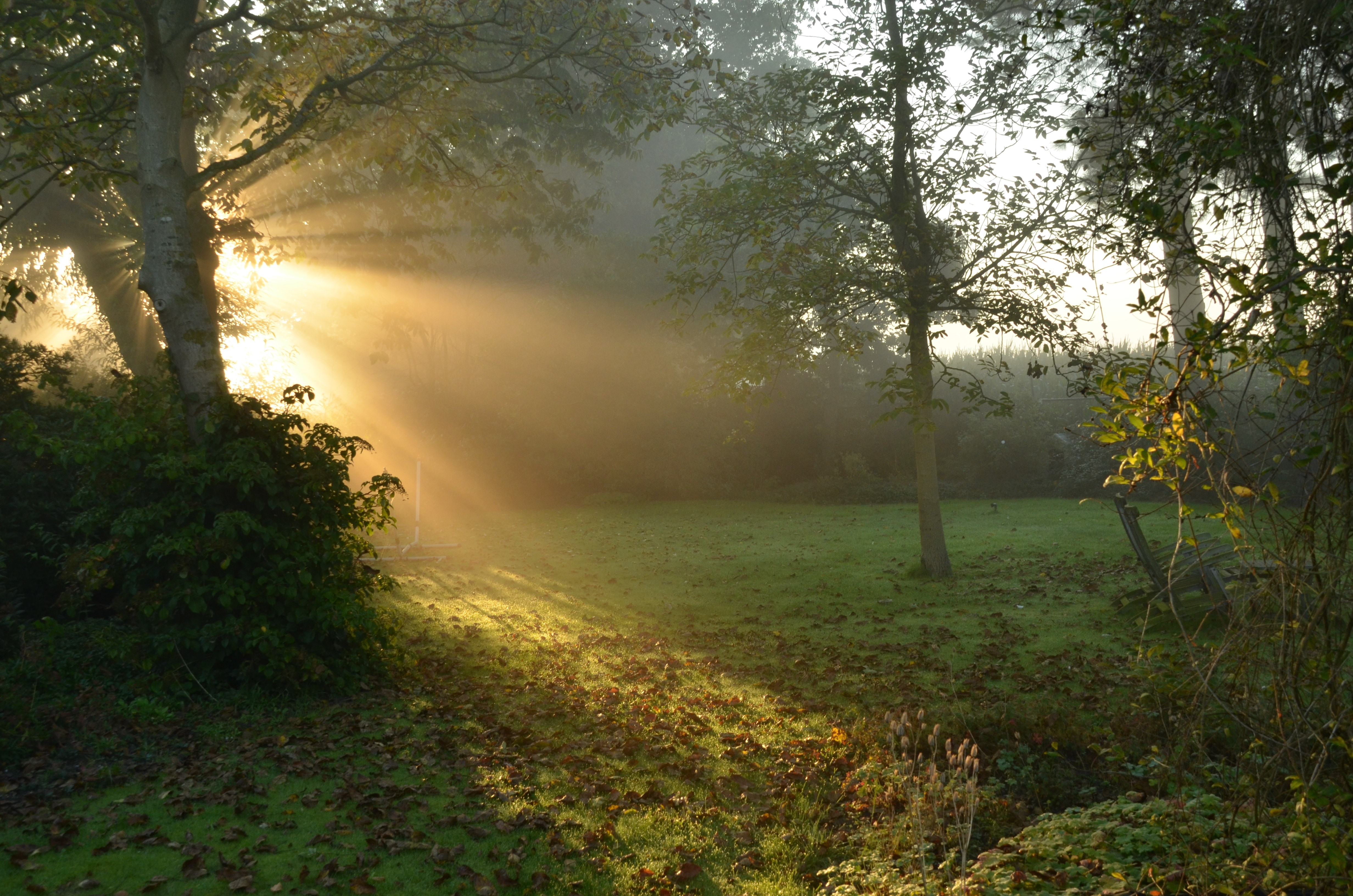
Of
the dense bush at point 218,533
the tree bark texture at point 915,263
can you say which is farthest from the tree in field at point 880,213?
the dense bush at point 218,533

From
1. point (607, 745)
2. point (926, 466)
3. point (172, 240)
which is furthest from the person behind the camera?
point (926, 466)

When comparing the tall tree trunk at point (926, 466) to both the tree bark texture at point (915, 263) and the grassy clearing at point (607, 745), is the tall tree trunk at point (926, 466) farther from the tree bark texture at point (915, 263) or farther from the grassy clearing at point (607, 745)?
the grassy clearing at point (607, 745)

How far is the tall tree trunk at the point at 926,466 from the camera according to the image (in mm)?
13117

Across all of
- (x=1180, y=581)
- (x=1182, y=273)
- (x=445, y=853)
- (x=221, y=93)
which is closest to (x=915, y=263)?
(x=1180, y=581)

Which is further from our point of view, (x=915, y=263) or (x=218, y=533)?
(x=915, y=263)

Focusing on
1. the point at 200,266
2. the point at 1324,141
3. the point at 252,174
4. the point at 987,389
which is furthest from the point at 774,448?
the point at 1324,141

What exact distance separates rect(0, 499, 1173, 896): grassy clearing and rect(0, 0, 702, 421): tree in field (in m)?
3.88

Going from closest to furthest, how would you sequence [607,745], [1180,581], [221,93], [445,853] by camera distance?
[445,853], [607,745], [1180,581], [221,93]

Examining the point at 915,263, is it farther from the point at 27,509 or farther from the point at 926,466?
the point at 27,509

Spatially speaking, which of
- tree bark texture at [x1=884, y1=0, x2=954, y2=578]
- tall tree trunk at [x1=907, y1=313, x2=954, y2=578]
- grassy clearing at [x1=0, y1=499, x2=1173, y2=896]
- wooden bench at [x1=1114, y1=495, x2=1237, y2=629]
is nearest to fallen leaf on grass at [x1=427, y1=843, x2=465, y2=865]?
grassy clearing at [x1=0, y1=499, x2=1173, y2=896]

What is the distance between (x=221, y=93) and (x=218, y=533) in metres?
5.41

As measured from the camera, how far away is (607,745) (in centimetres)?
693

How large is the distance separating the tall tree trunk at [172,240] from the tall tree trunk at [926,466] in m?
9.44

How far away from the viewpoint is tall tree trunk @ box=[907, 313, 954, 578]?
1312cm
